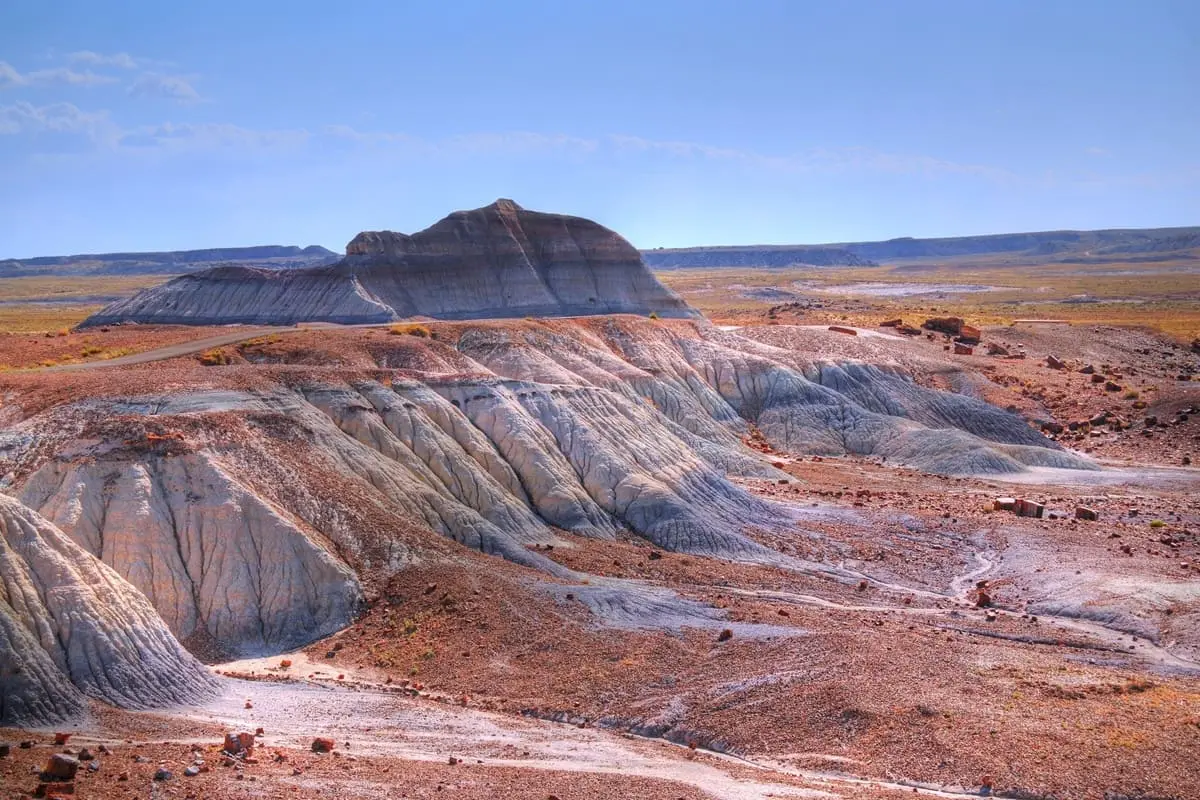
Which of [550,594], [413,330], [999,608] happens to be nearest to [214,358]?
[413,330]

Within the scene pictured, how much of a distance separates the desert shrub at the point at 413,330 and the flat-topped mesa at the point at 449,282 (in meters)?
10.2

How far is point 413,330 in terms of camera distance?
5256 centimetres

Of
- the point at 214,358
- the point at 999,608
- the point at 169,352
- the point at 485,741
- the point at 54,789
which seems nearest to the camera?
the point at 54,789

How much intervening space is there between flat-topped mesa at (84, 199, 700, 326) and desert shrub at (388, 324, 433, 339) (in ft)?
33.5

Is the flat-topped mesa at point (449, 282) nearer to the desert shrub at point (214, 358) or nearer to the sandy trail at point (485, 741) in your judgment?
the desert shrub at point (214, 358)

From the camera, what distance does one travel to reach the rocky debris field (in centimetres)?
2067

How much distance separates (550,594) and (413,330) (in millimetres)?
24918

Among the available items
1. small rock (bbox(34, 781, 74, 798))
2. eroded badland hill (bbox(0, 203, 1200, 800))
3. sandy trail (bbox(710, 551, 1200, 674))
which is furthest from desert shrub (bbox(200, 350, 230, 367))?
small rock (bbox(34, 781, 74, 798))

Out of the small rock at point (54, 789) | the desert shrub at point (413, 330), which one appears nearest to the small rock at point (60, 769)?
the small rock at point (54, 789)

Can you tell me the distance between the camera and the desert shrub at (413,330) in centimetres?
5169

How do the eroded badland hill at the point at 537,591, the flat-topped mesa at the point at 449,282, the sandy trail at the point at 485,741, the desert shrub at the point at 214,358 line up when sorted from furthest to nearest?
the flat-topped mesa at the point at 449,282
the desert shrub at the point at 214,358
the eroded badland hill at the point at 537,591
the sandy trail at the point at 485,741

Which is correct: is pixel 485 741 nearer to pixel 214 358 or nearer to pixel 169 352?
pixel 214 358

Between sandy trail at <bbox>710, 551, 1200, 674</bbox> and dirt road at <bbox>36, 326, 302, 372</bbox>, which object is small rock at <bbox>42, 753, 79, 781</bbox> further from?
dirt road at <bbox>36, 326, 302, 372</bbox>

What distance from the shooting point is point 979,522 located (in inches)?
1737
